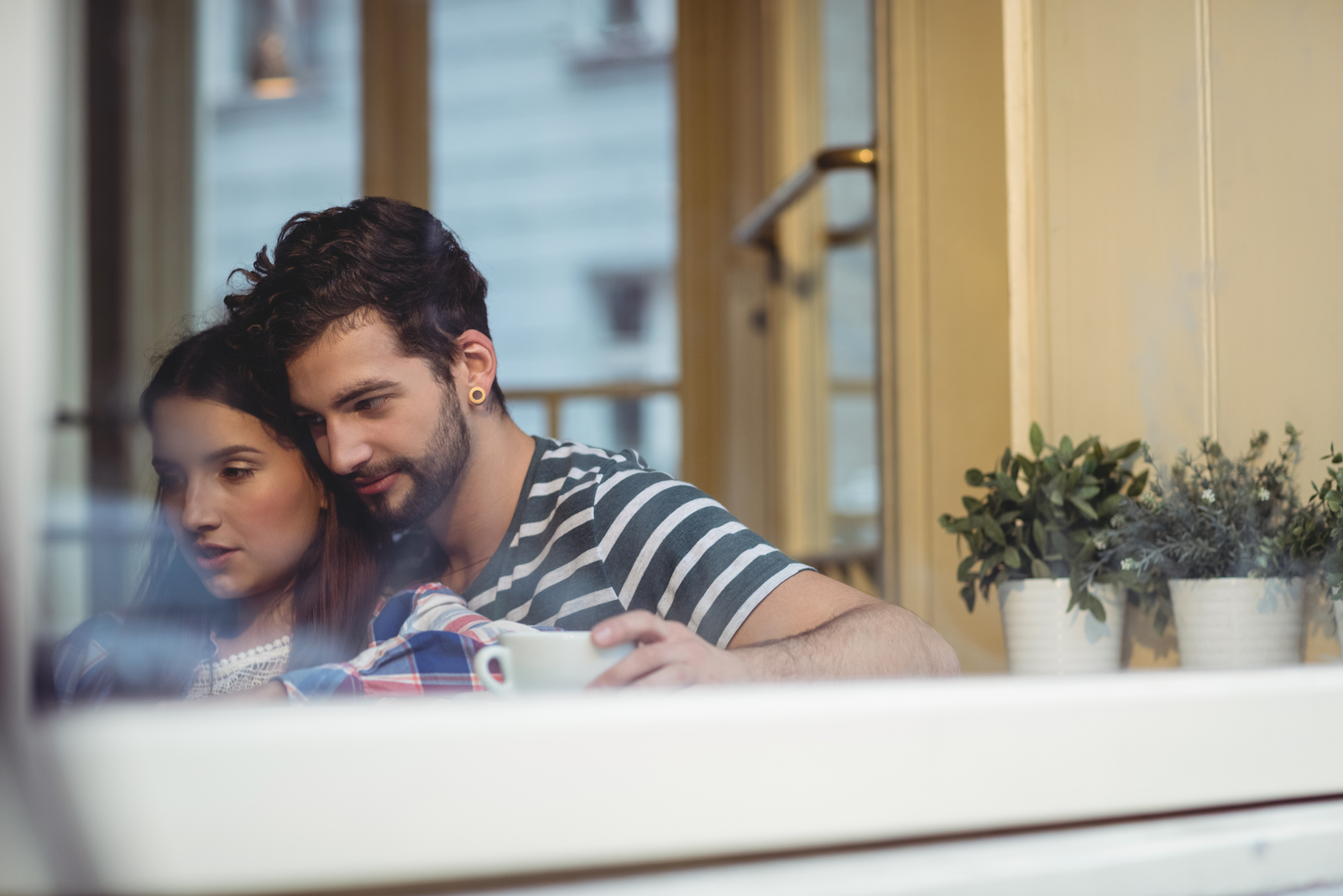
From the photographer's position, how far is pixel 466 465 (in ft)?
1.87

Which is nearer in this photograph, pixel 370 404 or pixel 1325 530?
pixel 370 404

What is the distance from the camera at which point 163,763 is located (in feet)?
1.06

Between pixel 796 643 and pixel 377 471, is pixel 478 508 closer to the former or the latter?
pixel 377 471

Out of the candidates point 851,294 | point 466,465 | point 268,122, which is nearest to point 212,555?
point 466,465

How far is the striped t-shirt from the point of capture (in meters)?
0.57

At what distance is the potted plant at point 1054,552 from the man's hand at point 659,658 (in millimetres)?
438

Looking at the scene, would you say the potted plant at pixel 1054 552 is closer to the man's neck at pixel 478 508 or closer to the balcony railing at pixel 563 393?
the balcony railing at pixel 563 393

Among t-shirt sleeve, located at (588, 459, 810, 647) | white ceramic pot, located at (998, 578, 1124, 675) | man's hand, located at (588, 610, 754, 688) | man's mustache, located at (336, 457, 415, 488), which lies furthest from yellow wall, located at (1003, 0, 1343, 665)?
man's mustache, located at (336, 457, 415, 488)

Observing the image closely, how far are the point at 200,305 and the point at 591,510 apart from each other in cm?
23

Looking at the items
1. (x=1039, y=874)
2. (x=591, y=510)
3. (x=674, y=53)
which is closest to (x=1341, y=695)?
(x=1039, y=874)

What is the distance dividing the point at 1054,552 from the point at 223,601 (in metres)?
0.66

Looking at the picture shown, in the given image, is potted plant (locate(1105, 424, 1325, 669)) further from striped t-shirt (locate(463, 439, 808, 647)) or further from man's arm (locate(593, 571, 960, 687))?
striped t-shirt (locate(463, 439, 808, 647))

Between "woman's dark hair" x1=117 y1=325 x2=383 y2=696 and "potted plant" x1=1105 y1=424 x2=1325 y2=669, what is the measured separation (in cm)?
59

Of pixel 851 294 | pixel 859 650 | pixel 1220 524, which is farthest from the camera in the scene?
pixel 851 294
